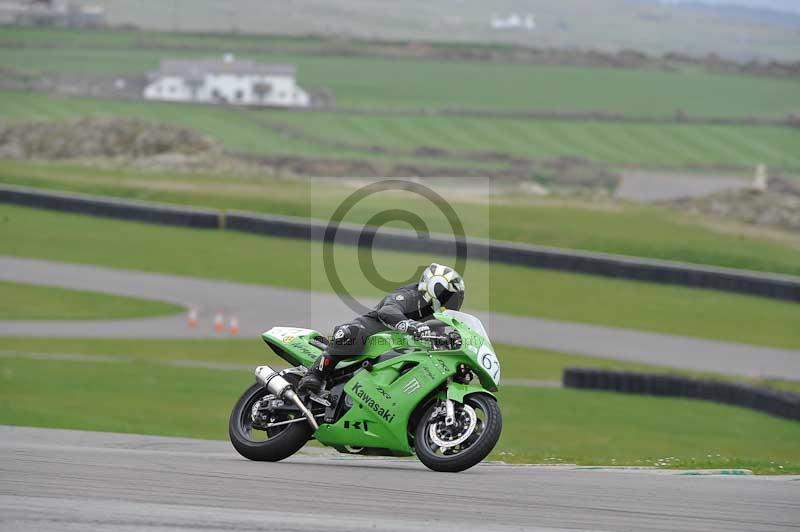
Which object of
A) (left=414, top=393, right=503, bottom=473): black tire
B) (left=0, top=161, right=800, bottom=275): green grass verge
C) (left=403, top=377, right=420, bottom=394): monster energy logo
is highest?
(left=403, top=377, right=420, bottom=394): monster energy logo

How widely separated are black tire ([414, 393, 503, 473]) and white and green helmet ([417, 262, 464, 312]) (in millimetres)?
899

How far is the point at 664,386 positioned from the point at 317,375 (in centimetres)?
1273

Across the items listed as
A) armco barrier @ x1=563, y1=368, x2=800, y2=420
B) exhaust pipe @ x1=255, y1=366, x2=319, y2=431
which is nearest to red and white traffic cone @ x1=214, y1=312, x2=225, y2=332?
armco barrier @ x1=563, y1=368, x2=800, y2=420

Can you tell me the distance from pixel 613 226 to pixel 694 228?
273 cm

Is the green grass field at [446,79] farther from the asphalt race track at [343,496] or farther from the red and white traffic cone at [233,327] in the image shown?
the asphalt race track at [343,496]

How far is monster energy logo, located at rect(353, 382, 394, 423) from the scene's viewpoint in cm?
1065

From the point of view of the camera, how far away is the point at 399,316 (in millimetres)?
10883

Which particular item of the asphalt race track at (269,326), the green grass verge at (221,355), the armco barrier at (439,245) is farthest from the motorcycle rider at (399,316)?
the armco barrier at (439,245)

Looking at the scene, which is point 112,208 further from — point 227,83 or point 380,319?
point 227,83

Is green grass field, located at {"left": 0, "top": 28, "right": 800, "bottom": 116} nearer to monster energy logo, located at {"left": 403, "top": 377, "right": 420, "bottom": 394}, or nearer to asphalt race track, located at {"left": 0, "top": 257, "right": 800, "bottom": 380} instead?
asphalt race track, located at {"left": 0, "top": 257, "right": 800, "bottom": 380}

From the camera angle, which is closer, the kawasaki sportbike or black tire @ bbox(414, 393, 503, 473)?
black tire @ bbox(414, 393, 503, 473)

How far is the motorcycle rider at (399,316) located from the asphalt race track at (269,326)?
12529 mm

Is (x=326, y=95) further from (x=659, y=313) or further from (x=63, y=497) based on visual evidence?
(x=63, y=497)

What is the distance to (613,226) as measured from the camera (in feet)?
141
